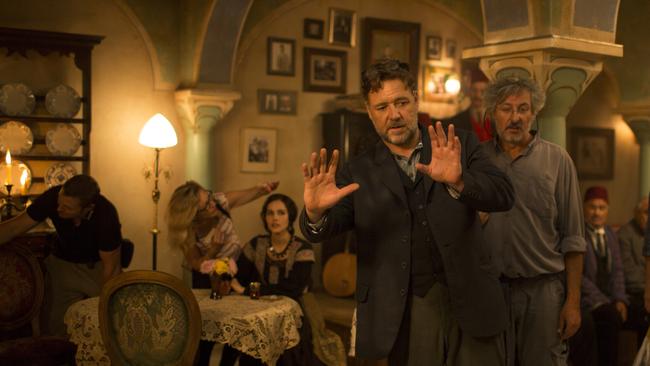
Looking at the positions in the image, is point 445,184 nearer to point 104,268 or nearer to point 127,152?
point 104,268

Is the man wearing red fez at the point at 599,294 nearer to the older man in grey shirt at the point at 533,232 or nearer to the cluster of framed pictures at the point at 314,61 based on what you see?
the older man in grey shirt at the point at 533,232

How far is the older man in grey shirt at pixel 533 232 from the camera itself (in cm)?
301

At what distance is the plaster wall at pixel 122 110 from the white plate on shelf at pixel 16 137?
0.59 metres

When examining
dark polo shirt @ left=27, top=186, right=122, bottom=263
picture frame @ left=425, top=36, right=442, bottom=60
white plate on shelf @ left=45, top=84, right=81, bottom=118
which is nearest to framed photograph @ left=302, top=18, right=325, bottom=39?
picture frame @ left=425, top=36, right=442, bottom=60

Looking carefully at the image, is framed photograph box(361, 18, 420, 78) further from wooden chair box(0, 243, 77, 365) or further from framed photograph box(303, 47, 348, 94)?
wooden chair box(0, 243, 77, 365)

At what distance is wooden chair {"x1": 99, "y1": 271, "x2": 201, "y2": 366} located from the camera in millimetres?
3629

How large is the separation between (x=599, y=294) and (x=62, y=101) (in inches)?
161

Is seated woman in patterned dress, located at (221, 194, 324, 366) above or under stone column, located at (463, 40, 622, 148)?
under

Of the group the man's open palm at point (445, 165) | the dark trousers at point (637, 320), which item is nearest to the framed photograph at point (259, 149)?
the dark trousers at point (637, 320)

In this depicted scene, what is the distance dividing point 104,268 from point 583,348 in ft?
9.53

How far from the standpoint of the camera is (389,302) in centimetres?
242

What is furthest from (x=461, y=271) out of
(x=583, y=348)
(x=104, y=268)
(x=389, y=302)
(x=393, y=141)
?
(x=583, y=348)

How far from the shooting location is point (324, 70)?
7.46 m

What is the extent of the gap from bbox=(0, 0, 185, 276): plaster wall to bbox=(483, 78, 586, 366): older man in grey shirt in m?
4.19
